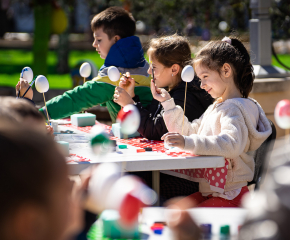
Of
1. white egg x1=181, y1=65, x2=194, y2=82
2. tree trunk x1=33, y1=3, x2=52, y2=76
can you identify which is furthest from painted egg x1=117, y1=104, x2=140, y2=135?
tree trunk x1=33, y1=3, x2=52, y2=76

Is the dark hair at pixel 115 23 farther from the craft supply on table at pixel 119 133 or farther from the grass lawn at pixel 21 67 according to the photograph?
the grass lawn at pixel 21 67

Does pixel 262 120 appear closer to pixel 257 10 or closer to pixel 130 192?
pixel 130 192

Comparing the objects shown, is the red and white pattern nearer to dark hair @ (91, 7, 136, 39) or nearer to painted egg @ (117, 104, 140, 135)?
painted egg @ (117, 104, 140, 135)

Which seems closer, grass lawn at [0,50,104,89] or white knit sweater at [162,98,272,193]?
white knit sweater at [162,98,272,193]

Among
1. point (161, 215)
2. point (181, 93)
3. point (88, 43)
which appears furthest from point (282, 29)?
point (88, 43)

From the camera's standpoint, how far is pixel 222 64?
265 centimetres

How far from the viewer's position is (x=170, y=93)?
10.3 feet

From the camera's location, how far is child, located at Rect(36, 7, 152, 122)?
3383 mm

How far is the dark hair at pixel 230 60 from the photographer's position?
8.71ft

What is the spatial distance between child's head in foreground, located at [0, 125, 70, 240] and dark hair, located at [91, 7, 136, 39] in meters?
3.02

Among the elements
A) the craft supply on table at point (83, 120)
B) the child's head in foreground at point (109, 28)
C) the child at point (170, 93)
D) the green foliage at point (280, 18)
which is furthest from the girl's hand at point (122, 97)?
the green foliage at point (280, 18)

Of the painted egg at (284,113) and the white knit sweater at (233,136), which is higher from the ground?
the painted egg at (284,113)

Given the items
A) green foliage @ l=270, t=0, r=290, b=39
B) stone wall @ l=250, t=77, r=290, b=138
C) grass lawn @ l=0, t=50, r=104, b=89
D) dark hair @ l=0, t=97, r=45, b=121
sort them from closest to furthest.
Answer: dark hair @ l=0, t=97, r=45, b=121, stone wall @ l=250, t=77, r=290, b=138, green foliage @ l=270, t=0, r=290, b=39, grass lawn @ l=0, t=50, r=104, b=89

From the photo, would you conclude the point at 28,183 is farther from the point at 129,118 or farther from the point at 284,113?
the point at 284,113
